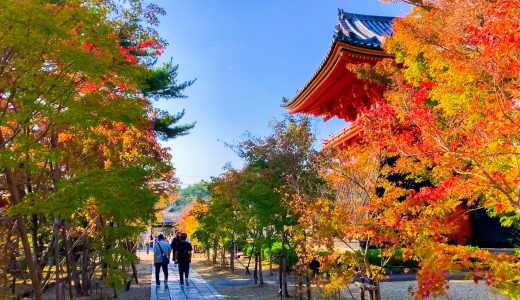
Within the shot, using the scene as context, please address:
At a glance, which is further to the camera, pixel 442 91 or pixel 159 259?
pixel 159 259

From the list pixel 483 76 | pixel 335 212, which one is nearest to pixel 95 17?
pixel 335 212

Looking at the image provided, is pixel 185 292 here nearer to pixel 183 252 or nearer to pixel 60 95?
pixel 183 252

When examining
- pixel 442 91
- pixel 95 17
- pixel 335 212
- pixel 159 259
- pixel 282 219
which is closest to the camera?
pixel 95 17

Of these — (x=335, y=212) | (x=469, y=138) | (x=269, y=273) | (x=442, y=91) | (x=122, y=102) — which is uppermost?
(x=442, y=91)

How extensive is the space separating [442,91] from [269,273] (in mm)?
12057

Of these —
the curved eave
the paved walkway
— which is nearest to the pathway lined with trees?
the paved walkway

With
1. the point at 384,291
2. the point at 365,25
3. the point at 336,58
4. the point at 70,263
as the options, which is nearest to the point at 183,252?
the point at 70,263

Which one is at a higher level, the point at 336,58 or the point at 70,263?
the point at 336,58

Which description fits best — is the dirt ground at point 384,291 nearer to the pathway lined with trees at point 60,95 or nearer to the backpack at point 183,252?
the backpack at point 183,252

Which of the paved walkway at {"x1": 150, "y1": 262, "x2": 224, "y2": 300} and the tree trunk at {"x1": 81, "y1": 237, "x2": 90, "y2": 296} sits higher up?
the tree trunk at {"x1": 81, "y1": 237, "x2": 90, "y2": 296}

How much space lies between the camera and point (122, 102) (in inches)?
234

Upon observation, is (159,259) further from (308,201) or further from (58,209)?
(58,209)

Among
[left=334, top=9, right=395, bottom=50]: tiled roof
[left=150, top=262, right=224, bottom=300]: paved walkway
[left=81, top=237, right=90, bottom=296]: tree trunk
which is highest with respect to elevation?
[left=334, top=9, right=395, bottom=50]: tiled roof

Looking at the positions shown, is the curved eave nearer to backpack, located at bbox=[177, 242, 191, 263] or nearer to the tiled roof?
the tiled roof
